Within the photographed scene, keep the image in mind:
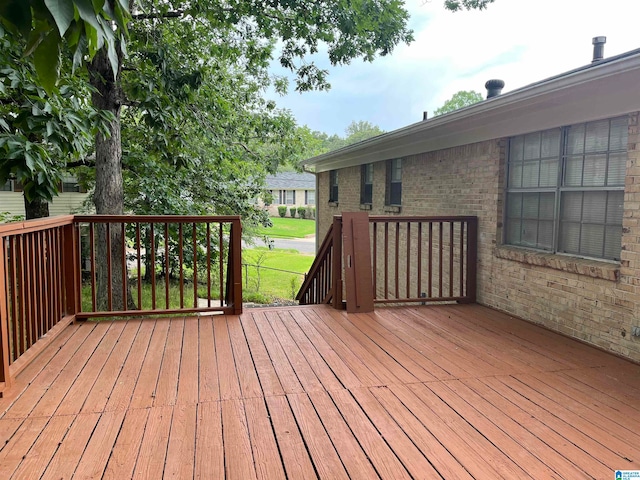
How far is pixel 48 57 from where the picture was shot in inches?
37.4

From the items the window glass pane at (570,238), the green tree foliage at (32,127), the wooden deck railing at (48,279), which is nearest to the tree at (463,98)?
the window glass pane at (570,238)

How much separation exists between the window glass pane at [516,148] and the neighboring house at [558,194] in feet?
0.04

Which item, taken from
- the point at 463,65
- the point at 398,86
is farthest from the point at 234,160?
the point at 398,86

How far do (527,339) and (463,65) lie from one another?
3867 centimetres

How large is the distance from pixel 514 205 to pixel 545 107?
3.56 ft

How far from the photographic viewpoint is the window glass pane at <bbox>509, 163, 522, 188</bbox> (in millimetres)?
4535

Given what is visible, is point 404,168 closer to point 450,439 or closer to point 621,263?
point 621,263

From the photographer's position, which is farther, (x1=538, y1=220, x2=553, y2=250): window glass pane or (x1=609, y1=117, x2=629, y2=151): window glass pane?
(x1=538, y1=220, x2=553, y2=250): window glass pane

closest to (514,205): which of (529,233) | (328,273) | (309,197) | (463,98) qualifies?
(529,233)

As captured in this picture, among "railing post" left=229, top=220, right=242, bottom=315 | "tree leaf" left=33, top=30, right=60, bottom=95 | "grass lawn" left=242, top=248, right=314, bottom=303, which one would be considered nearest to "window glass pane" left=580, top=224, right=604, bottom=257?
"railing post" left=229, top=220, right=242, bottom=315

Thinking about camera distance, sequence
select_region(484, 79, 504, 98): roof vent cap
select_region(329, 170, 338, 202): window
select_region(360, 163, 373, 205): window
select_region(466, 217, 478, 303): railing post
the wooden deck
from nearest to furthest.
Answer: the wooden deck → select_region(466, 217, 478, 303): railing post → select_region(484, 79, 504, 98): roof vent cap → select_region(360, 163, 373, 205): window → select_region(329, 170, 338, 202): window

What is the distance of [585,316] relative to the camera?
365cm

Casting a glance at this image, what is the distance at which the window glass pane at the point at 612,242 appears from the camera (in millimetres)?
3447

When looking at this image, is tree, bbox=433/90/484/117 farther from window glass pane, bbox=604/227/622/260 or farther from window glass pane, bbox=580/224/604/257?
window glass pane, bbox=604/227/622/260
